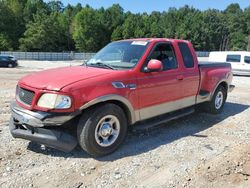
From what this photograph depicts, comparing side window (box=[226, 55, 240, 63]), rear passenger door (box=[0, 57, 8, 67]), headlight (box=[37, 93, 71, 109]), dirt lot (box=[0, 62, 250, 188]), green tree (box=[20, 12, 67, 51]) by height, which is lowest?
dirt lot (box=[0, 62, 250, 188])

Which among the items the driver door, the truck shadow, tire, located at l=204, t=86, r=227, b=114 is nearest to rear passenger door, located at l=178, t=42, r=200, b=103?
the driver door

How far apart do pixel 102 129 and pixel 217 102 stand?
4.03 metres

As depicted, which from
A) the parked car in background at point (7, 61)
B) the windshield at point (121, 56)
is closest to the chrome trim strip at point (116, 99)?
the windshield at point (121, 56)

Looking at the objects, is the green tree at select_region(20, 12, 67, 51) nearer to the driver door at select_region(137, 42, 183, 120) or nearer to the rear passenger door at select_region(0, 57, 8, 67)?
the rear passenger door at select_region(0, 57, 8, 67)

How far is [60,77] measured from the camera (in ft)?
15.8

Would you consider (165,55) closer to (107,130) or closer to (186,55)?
(186,55)

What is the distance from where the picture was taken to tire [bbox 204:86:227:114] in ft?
24.9

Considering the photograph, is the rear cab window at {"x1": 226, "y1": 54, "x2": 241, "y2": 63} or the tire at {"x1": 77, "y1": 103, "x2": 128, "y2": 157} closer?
the tire at {"x1": 77, "y1": 103, "x2": 128, "y2": 157}

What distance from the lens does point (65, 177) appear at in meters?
4.25

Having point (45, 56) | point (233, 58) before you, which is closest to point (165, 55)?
point (233, 58)

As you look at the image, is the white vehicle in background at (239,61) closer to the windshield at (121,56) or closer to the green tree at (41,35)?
the windshield at (121,56)

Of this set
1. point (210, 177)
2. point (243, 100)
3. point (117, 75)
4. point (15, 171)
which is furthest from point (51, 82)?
point (243, 100)

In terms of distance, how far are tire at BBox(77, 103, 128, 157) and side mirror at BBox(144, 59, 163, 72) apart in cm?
90

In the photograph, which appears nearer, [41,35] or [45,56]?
[45,56]
